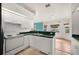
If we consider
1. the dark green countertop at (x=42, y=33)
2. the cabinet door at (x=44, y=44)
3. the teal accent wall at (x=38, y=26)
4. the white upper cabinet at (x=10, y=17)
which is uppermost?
the white upper cabinet at (x=10, y=17)

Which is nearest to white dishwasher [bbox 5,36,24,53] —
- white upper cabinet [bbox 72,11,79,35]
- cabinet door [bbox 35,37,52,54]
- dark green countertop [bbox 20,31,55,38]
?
dark green countertop [bbox 20,31,55,38]

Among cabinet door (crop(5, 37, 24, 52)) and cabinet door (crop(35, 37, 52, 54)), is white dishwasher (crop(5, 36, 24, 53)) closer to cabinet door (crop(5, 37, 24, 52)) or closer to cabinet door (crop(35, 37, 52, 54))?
cabinet door (crop(5, 37, 24, 52))

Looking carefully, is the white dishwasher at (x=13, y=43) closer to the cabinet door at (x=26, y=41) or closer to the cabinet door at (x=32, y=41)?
the cabinet door at (x=26, y=41)

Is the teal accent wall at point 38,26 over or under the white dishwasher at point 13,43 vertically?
over

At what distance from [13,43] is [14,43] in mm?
16

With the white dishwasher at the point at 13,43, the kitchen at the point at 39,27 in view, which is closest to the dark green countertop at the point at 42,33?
the kitchen at the point at 39,27

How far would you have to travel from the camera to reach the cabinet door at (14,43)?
4.38 feet

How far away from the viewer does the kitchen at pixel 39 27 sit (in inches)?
51.6

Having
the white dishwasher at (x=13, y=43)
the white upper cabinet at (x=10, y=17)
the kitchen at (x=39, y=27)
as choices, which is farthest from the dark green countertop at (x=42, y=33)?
the white upper cabinet at (x=10, y=17)

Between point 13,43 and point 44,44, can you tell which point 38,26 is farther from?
point 13,43

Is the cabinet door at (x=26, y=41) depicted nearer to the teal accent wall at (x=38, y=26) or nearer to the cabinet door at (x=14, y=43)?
the cabinet door at (x=14, y=43)

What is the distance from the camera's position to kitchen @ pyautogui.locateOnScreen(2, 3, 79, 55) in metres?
1.31

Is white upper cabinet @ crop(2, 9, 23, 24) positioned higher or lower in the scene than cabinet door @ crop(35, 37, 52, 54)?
higher

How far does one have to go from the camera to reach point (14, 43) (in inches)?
53.7
